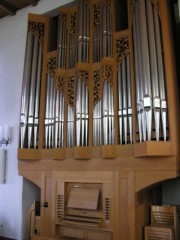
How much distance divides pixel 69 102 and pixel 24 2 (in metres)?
2.66

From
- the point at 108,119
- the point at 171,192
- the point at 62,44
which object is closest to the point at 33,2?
the point at 62,44

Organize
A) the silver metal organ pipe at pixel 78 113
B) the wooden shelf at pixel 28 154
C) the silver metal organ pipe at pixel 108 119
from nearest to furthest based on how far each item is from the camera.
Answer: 1. the silver metal organ pipe at pixel 108 119
2. the silver metal organ pipe at pixel 78 113
3. the wooden shelf at pixel 28 154

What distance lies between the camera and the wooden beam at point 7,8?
6307 mm

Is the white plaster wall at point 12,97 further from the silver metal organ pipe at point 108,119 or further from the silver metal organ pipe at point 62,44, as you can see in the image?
the silver metal organ pipe at point 108,119

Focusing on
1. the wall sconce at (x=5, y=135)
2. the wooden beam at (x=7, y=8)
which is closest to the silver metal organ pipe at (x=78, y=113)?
the wall sconce at (x=5, y=135)

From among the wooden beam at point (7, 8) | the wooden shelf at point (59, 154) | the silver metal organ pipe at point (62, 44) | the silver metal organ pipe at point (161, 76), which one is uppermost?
the wooden beam at point (7, 8)

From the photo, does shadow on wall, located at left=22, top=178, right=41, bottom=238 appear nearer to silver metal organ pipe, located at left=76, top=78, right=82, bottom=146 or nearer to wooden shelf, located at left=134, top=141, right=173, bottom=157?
silver metal organ pipe, located at left=76, top=78, right=82, bottom=146

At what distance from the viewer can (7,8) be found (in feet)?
21.1

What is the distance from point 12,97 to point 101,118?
231 centimetres

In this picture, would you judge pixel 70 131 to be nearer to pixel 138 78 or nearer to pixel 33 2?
pixel 138 78

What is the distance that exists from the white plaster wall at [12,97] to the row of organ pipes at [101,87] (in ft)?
1.69

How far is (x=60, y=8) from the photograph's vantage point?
18.7ft

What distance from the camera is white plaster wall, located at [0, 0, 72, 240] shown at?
5.67 meters

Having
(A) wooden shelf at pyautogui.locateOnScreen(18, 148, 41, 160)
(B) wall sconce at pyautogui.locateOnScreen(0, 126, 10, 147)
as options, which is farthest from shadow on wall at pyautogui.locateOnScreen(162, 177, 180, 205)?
(B) wall sconce at pyautogui.locateOnScreen(0, 126, 10, 147)
